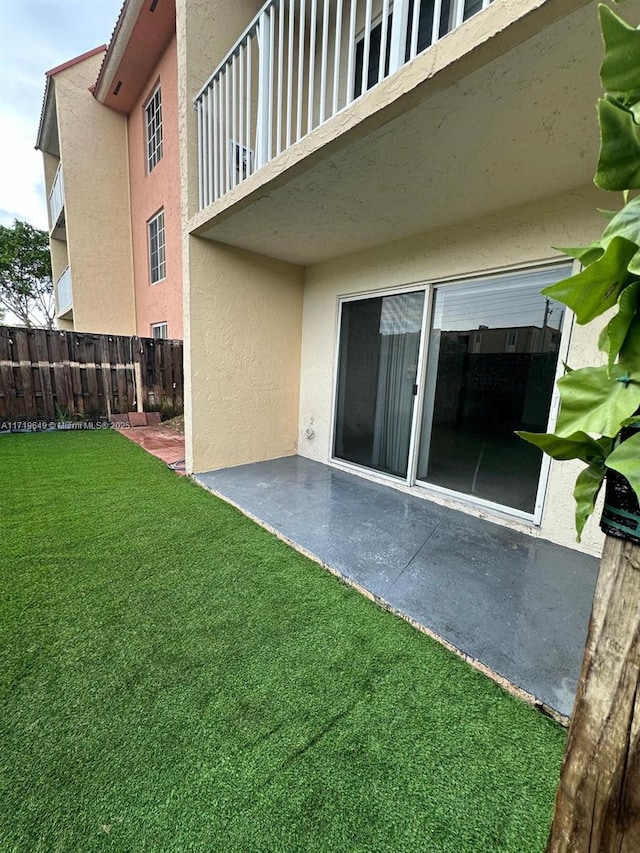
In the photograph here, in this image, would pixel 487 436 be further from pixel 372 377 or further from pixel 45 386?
pixel 45 386

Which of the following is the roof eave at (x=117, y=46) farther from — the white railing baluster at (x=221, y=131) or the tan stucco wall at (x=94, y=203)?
the white railing baluster at (x=221, y=131)

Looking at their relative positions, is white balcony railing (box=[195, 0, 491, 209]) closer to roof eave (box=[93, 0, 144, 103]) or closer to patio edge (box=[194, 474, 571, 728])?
patio edge (box=[194, 474, 571, 728])

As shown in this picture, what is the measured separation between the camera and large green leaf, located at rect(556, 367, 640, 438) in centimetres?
53

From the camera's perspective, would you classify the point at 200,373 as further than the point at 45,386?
No

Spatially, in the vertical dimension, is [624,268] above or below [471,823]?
above

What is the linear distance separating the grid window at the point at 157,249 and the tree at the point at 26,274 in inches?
442

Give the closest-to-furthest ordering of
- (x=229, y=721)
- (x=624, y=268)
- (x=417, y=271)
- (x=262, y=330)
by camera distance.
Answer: (x=624, y=268) → (x=229, y=721) → (x=417, y=271) → (x=262, y=330)

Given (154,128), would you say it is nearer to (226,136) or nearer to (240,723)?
(226,136)

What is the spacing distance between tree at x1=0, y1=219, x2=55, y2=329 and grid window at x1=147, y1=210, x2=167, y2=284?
11.2 meters

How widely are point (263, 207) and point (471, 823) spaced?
369cm

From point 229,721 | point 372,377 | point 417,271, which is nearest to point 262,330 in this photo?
point 372,377

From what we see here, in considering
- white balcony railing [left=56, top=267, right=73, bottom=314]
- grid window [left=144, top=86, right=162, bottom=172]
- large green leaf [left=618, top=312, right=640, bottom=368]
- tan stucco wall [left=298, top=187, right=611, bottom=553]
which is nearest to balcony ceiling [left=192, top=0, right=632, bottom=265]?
tan stucco wall [left=298, top=187, right=611, bottom=553]

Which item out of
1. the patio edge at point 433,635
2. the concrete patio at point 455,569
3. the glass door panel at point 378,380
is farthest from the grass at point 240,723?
the glass door panel at point 378,380

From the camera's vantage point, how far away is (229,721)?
129 cm
